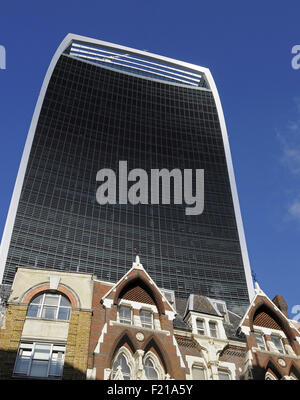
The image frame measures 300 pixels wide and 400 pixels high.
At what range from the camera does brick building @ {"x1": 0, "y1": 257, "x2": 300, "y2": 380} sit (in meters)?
30.7

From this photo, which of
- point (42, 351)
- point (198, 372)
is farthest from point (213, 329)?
point (42, 351)

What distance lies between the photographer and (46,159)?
114500 millimetres

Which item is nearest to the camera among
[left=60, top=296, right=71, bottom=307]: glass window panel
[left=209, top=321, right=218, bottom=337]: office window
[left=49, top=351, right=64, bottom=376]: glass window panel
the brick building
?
[left=49, top=351, right=64, bottom=376]: glass window panel

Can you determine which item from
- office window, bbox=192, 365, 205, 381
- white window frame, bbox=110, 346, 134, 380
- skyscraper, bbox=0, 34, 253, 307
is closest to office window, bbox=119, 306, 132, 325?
white window frame, bbox=110, 346, 134, 380

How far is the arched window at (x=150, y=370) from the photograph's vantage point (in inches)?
1262

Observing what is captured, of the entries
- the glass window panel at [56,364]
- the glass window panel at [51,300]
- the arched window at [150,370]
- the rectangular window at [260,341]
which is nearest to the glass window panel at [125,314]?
the arched window at [150,370]

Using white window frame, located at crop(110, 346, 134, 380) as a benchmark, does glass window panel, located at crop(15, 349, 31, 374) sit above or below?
below

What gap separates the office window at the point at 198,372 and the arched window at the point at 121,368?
5306 mm

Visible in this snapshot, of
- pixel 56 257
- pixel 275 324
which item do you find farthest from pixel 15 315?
pixel 56 257

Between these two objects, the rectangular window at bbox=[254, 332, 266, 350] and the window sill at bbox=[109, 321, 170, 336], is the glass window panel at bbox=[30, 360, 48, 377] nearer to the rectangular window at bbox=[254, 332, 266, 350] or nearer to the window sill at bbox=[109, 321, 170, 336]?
the window sill at bbox=[109, 321, 170, 336]

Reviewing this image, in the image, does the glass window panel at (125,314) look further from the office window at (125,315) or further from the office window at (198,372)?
the office window at (198,372)

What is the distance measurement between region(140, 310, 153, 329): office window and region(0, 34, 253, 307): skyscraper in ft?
194
